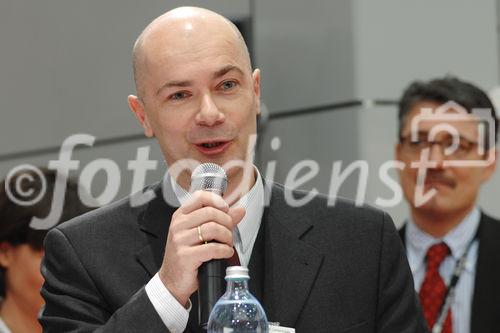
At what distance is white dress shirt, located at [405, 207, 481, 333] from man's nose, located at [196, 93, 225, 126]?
221 centimetres

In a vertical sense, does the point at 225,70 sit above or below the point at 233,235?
above

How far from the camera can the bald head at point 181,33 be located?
8.20ft

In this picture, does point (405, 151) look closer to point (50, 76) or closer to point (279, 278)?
point (50, 76)

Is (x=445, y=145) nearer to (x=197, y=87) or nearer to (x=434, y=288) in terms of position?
(x=434, y=288)

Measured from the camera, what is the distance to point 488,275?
4.28 meters

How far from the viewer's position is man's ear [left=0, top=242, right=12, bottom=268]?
14.3ft

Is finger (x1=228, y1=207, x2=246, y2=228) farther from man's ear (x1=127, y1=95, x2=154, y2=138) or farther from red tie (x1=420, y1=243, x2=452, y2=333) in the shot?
red tie (x1=420, y1=243, x2=452, y2=333)

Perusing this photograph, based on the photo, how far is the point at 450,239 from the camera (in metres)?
4.48

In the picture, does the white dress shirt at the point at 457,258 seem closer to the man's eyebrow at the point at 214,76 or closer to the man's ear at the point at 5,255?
the man's ear at the point at 5,255

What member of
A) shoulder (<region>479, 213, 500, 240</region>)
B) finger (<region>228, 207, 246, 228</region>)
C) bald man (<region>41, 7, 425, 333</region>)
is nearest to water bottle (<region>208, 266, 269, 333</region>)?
finger (<region>228, 207, 246, 228</region>)

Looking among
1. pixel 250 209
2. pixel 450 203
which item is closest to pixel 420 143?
pixel 450 203

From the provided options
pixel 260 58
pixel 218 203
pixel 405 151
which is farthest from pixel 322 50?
pixel 218 203

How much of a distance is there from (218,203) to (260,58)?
11.3 feet

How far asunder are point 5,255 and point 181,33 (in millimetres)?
2227
